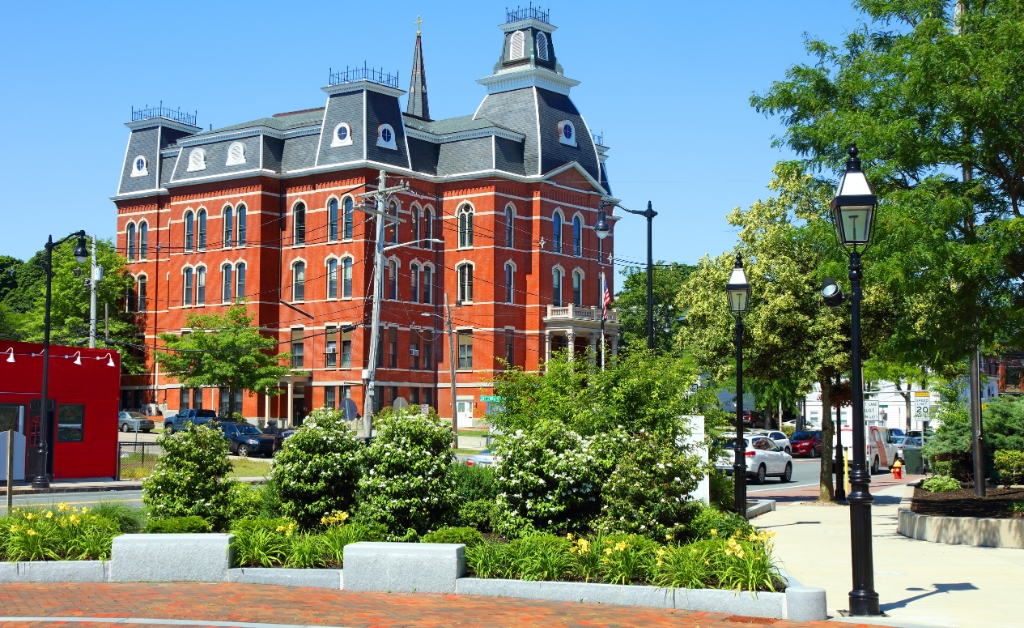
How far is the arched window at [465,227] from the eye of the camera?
67.6 m

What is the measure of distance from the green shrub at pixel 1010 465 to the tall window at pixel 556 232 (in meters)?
44.9

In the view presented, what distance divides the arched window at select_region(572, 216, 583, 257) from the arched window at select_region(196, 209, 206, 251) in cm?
2272

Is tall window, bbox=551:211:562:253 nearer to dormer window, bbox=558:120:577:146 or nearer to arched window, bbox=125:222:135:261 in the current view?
dormer window, bbox=558:120:577:146

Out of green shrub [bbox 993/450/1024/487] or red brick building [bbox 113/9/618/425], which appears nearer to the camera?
green shrub [bbox 993/450/1024/487]

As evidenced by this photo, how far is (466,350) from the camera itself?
223 feet

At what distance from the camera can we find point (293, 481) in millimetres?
14305

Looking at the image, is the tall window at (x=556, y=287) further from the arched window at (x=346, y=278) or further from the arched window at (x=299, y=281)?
the arched window at (x=299, y=281)

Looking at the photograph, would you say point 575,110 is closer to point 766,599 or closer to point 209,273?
point 209,273

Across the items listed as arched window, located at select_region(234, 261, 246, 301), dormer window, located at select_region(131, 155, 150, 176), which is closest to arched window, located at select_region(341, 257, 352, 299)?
arched window, located at select_region(234, 261, 246, 301)

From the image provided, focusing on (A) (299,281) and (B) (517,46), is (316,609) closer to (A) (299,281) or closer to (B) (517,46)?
(A) (299,281)

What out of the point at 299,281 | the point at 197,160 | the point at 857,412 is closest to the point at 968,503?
the point at 857,412

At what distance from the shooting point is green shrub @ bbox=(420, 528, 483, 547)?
41.2ft

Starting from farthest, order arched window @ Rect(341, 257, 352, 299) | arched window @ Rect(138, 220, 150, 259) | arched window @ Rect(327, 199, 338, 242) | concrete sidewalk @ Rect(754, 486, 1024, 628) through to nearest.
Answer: arched window @ Rect(138, 220, 150, 259) < arched window @ Rect(327, 199, 338, 242) < arched window @ Rect(341, 257, 352, 299) < concrete sidewalk @ Rect(754, 486, 1024, 628)

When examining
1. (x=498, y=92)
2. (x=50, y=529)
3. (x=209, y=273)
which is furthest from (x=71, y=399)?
(x=498, y=92)
